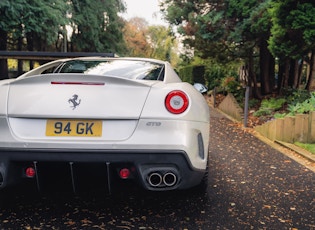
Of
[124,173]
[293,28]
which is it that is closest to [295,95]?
[293,28]

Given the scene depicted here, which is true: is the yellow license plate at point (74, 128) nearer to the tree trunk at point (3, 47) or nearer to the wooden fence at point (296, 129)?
the wooden fence at point (296, 129)

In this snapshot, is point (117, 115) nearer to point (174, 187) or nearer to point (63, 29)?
point (174, 187)

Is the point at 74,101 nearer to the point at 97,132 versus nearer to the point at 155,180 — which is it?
the point at 97,132

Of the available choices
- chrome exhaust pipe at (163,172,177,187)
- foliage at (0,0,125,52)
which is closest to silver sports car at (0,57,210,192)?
chrome exhaust pipe at (163,172,177,187)

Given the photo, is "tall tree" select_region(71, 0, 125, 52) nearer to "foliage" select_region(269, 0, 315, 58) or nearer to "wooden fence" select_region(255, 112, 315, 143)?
"foliage" select_region(269, 0, 315, 58)

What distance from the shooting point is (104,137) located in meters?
2.70

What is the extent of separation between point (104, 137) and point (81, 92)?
1.26 ft

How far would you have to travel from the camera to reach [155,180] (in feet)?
9.17

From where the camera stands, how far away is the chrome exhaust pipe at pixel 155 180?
2760 millimetres

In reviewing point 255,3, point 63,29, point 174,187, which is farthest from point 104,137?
point 63,29

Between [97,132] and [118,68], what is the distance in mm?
980

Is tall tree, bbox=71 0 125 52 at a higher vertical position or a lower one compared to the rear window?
higher

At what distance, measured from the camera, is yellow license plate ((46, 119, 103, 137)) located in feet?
8.88

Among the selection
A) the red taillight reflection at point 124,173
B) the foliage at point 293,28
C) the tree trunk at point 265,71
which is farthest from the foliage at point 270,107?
the red taillight reflection at point 124,173
